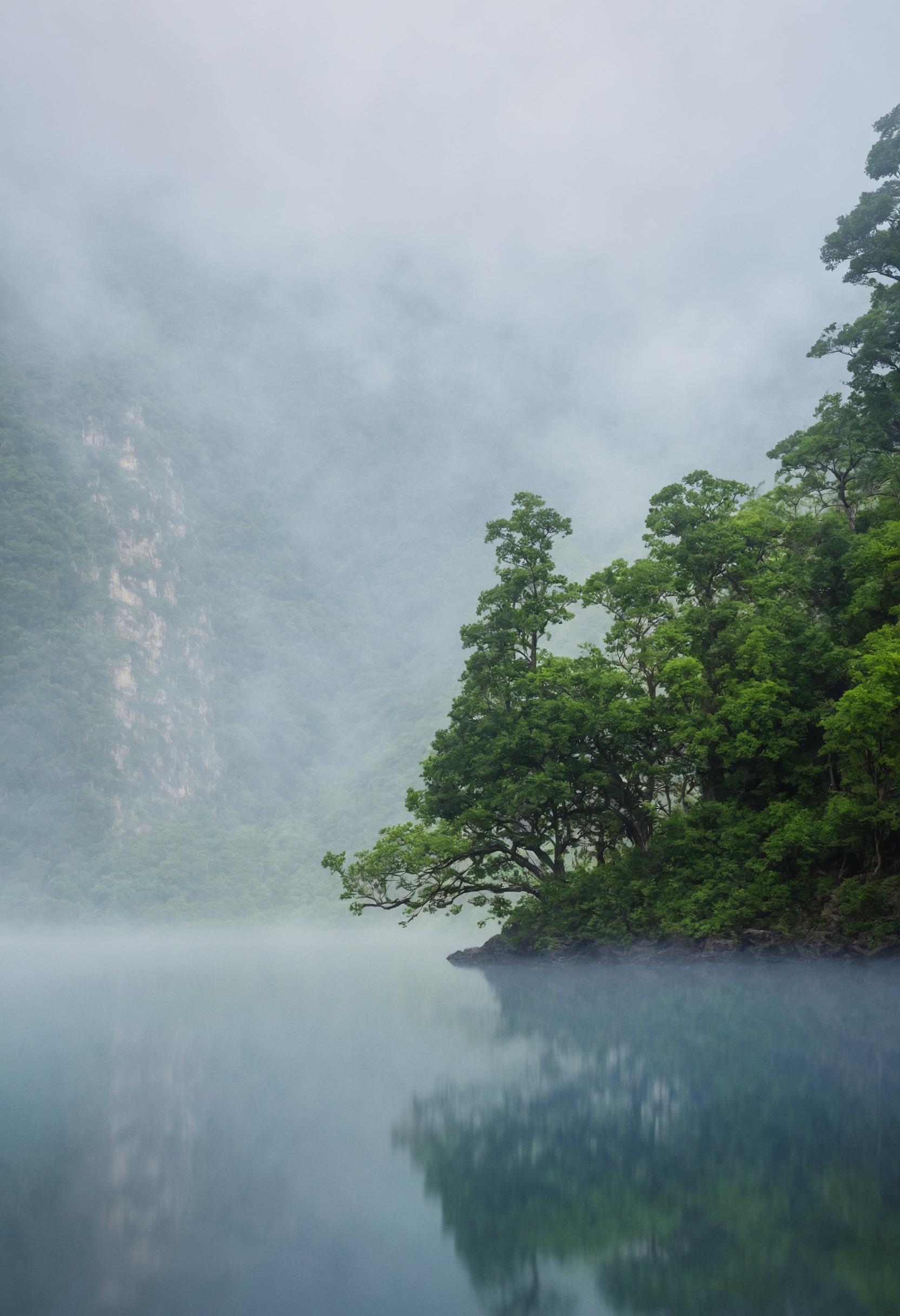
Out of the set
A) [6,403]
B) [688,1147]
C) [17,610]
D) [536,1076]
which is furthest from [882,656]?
[6,403]

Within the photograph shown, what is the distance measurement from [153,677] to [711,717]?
12098 cm

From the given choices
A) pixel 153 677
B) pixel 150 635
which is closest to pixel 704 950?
pixel 153 677

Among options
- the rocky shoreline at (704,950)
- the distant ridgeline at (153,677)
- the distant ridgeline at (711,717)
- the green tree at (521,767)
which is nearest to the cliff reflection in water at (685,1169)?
the rocky shoreline at (704,950)

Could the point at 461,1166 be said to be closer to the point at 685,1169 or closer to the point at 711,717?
the point at 685,1169

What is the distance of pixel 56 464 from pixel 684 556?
150 meters

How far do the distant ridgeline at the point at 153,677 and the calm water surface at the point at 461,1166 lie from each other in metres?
77.4

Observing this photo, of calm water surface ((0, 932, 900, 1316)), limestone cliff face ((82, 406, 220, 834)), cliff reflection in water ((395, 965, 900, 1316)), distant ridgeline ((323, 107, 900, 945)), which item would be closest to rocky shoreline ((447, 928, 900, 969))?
distant ridgeline ((323, 107, 900, 945))

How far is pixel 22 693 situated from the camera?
112 metres

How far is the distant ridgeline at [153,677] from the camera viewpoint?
9112 cm

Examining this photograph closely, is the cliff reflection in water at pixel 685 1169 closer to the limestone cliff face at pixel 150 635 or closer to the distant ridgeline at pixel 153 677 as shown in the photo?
the distant ridgeline at pixel 153 677

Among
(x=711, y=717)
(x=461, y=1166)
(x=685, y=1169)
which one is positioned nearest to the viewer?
(x=685, y=1169)

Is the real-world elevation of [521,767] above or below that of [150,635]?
below

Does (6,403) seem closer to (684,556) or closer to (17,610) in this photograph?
(17,610)

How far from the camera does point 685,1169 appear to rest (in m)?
6.22
